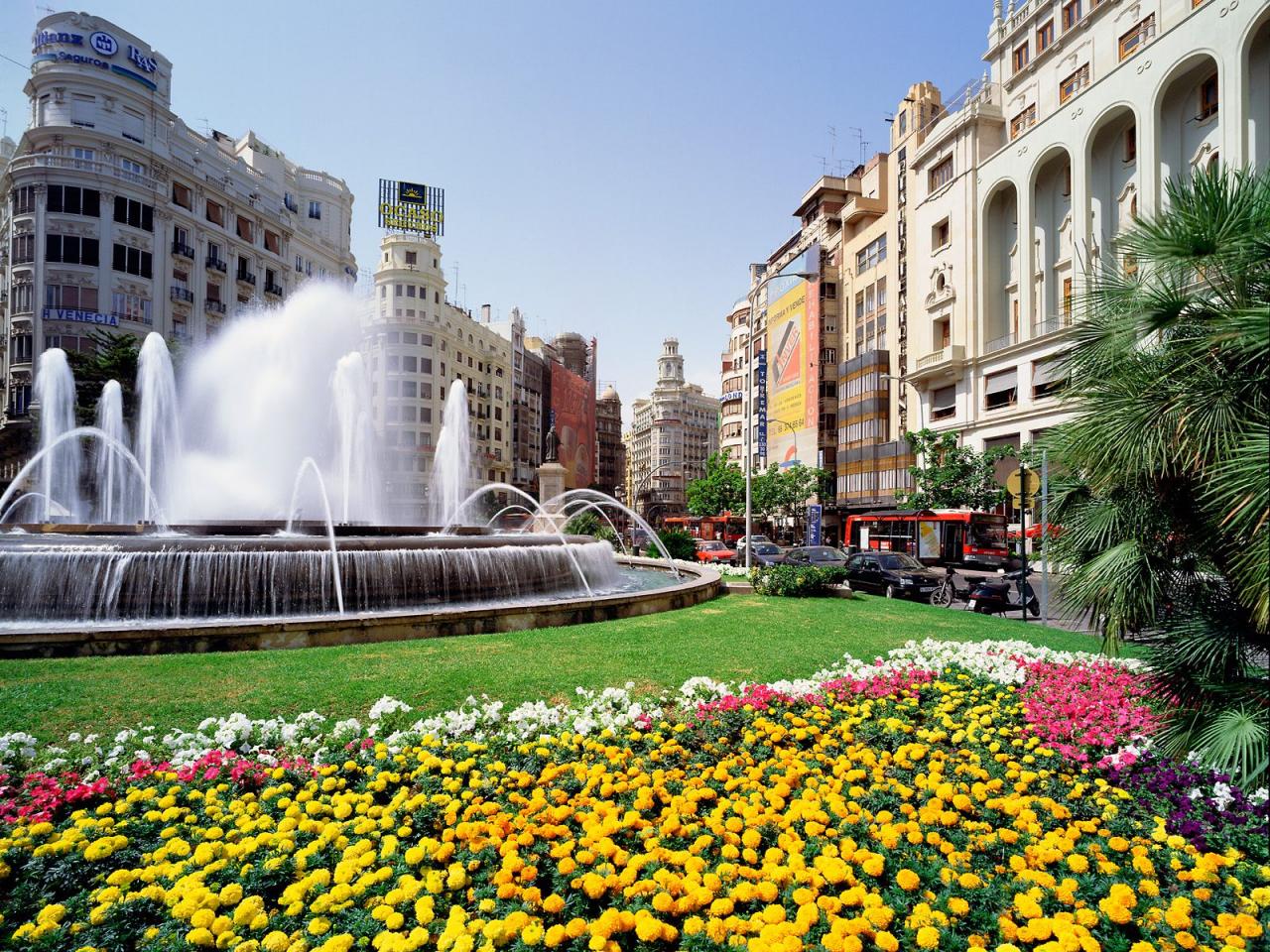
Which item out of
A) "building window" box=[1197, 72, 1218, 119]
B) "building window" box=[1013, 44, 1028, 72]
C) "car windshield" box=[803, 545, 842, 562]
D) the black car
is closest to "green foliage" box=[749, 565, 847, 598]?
the black car

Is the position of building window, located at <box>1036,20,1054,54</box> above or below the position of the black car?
above

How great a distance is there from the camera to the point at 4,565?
33.1ft

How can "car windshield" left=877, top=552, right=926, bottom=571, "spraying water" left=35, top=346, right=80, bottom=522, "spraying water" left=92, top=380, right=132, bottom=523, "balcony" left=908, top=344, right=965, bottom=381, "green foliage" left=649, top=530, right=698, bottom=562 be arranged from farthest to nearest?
"balcony" left=908, top=344, right=965, bottom=381 < "spraying water" left=35, top=346, right=80, bottom=522 < "spraying water" left=92, top=380, right=132, bottom=523 < "green foliage" left=649, top=530, right=698, bottom=562 < "car windshield" left=877, top=552, right=926, bottom=571

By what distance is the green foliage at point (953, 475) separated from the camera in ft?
126

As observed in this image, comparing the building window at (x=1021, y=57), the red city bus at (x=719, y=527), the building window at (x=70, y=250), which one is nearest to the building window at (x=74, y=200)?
the building window at (x=70, y=250)

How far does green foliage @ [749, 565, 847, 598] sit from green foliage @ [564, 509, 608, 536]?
11706 millimetres

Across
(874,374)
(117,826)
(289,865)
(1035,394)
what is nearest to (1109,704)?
(289,865)

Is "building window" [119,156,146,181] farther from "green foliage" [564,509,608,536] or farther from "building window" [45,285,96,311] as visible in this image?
"green foliage" [564,509,608,536]

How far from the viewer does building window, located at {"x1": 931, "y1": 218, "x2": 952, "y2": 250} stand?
152 ft

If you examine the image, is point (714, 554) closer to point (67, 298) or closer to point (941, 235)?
point (941, 235)

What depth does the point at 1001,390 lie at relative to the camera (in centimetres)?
4069

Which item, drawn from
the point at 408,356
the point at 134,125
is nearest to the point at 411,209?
the point at 408,356

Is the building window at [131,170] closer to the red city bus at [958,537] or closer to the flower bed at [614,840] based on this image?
the red city bus at [958,537]

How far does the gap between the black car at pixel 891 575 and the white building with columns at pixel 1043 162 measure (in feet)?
37.5
